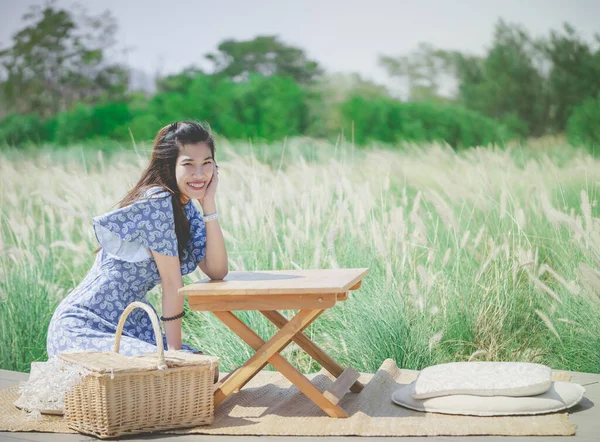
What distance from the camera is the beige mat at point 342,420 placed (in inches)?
115

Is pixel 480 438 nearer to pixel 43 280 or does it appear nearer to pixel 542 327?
pixel 542 327

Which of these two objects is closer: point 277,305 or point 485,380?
point 277,305

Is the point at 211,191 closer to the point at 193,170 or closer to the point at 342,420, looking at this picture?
the point at 193,170

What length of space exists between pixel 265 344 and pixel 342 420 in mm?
416

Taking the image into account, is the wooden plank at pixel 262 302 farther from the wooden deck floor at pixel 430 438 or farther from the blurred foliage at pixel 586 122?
the blurred foliage at pixel 586 122

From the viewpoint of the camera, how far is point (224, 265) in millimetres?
3449

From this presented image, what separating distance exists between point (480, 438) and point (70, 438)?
1522 mm

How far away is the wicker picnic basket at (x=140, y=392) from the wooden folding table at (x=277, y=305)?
0.15 meters

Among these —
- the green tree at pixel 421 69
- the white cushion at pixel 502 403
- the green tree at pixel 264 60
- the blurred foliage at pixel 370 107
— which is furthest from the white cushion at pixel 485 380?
the green tree at pixel 421 69

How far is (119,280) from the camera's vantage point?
340cm

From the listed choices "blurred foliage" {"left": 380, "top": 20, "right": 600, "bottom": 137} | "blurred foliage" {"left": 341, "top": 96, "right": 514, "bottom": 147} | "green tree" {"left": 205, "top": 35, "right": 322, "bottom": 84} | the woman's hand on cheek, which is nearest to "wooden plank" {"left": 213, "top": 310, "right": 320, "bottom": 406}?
the woman's hand on cheek

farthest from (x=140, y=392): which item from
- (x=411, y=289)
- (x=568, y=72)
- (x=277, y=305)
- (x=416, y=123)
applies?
(x=568, y=72)

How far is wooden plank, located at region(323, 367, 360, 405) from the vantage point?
3.16 metres

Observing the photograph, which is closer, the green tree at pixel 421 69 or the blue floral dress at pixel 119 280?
the blue floral dress at pixel 119 280
